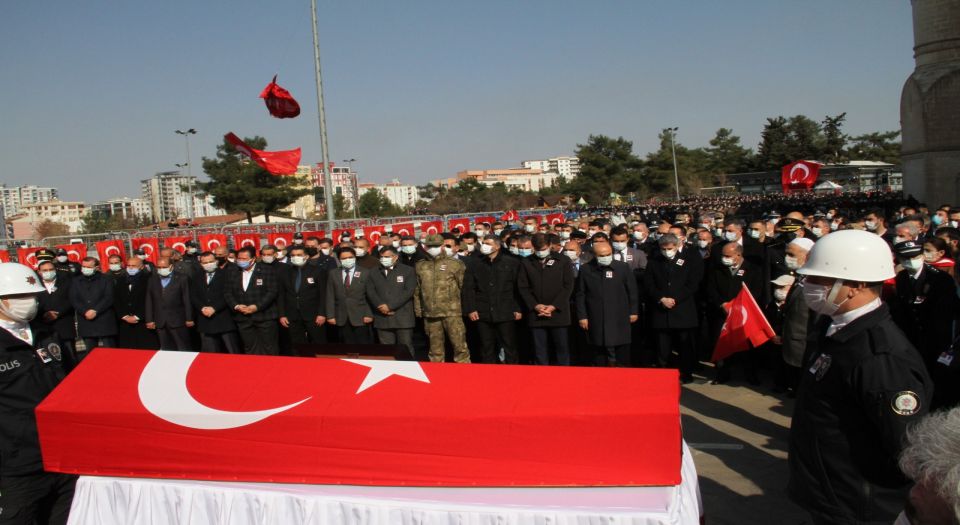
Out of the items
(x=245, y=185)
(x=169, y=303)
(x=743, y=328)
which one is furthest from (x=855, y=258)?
(x=245, y=185)

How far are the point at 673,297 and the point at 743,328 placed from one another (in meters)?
1.08

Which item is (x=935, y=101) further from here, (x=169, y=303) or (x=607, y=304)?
(x=169, y=303)

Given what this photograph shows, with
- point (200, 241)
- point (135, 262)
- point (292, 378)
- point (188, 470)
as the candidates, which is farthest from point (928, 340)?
point (200, 241)

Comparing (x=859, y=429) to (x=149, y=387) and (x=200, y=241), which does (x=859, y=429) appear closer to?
(x=149, y=387)

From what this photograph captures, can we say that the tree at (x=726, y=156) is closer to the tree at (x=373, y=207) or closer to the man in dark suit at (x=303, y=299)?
the tree at (x=373, y=207)

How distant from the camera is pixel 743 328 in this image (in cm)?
719

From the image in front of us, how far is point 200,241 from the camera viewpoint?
19078 mm

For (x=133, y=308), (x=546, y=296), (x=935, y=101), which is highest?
(x=935, y=101)

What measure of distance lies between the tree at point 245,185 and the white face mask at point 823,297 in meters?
54.3

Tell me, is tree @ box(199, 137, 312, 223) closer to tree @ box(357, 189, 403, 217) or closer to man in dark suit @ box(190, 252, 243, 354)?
tree @ box(357, 189, 403, 217)

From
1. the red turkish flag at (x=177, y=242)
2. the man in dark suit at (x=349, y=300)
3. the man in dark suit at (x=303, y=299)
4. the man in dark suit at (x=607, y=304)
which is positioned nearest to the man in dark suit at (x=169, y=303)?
the man in dark suit at (x=303, y=299)

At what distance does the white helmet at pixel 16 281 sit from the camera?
382 cm

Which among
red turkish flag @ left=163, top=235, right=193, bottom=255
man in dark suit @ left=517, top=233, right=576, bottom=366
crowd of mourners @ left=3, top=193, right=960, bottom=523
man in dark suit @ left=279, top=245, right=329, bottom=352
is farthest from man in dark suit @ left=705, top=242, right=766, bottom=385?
red turkish flag @ left=163, top=235, right=193, bottom=255

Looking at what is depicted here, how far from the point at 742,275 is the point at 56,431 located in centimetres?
707
